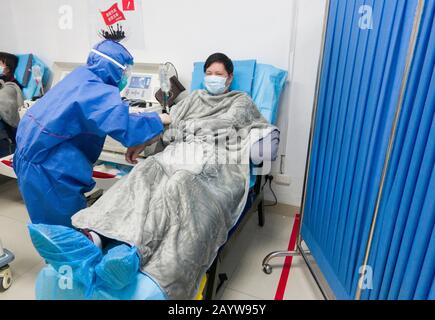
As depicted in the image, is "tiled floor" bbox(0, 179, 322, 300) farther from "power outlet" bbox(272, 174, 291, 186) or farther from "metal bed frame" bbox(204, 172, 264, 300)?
"power outlet" bbox(272, 174, 291, 186)

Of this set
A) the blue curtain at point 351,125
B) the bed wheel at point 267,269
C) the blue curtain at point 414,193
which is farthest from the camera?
the bed wheel at point 267,269

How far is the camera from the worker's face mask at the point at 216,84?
185 cm

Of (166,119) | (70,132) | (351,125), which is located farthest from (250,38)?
(70,132)

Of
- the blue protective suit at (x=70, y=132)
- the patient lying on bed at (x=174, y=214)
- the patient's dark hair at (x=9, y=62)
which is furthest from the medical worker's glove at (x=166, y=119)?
the patient's dark hair at (x=9, y=62)

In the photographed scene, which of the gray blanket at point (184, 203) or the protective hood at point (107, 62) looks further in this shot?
the protective hood at point (107, 62)

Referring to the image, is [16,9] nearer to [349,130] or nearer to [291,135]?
[291,135]

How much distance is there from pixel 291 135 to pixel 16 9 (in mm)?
2995

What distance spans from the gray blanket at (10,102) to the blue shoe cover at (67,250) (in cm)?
206

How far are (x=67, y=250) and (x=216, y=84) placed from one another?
1324mm

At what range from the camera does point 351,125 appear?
1176mm

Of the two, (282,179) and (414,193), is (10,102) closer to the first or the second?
(282,179)

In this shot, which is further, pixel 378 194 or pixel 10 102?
pixel 10 102

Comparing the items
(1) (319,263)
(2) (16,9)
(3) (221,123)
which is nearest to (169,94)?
(3) (221,123)

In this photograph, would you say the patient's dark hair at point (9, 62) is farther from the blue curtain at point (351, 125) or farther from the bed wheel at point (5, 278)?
the blue curtain at point (351, 125)
